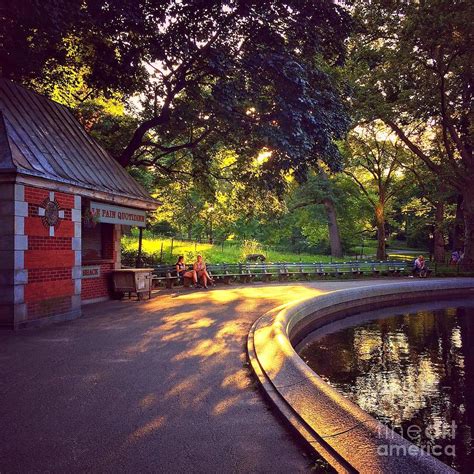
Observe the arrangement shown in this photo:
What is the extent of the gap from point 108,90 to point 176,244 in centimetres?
1714

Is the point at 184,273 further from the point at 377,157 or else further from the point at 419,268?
A: the point at 377,157

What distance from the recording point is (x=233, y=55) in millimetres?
13523

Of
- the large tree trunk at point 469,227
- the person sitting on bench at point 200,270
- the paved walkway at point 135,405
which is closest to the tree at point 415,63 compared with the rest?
the large tree trunk at point 469,227

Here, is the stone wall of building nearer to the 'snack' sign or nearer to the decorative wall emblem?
the decorative wall emblem

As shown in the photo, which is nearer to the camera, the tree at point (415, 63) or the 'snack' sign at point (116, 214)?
the 'snack' sign at point (116, 214)

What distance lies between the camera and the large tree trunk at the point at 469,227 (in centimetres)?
2720

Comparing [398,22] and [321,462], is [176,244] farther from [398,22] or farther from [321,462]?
[321,462]

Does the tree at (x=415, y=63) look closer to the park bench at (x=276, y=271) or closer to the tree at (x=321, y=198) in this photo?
the park bench at (x=276, y=271)

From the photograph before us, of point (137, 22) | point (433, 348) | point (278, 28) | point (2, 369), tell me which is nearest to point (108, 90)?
point (137, 22)

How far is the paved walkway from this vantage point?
3604 mm

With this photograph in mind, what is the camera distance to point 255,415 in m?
4.56

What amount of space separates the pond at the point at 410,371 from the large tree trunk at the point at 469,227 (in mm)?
13526

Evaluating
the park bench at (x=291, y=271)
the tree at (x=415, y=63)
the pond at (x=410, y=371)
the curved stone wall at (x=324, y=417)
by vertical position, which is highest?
the tree at (x=415, y=63)

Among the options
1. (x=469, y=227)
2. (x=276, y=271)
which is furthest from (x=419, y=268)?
(x=276, y=271)
